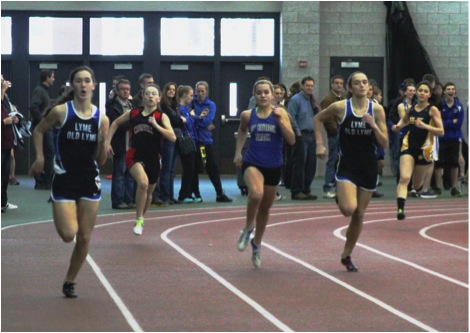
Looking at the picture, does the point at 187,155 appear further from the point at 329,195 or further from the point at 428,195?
the point at 428,195

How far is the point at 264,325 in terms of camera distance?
8672mm

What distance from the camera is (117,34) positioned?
29891mm

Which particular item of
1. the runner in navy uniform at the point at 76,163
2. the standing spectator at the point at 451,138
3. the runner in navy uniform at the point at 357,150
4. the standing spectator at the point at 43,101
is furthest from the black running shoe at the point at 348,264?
the standing spectator at the point at 451,138

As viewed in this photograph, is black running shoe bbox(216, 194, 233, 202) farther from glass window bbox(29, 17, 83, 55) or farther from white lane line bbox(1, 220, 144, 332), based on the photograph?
glass window bbox(29, 17, 83, 55)

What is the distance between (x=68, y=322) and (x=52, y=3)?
21.6 meters

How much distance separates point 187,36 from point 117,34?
170 centimetres

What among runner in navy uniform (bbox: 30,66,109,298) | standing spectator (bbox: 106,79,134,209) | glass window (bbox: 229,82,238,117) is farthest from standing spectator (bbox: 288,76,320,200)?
runner in navy uniform (bbox: 30,66,109,298)

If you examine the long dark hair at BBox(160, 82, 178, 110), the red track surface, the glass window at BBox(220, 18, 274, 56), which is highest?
the glass window at BBox(220, 18, 274, 56)

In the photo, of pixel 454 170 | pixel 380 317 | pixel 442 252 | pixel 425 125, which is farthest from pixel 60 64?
pixel 380 317

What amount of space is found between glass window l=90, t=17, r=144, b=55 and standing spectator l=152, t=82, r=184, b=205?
967cm

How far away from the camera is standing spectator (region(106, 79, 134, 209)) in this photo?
19.1 m

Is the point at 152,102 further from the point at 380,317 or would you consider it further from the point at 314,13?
the point at 314,13

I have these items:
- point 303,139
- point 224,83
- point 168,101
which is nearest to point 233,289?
point 168,101

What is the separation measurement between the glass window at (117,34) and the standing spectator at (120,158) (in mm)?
10063
